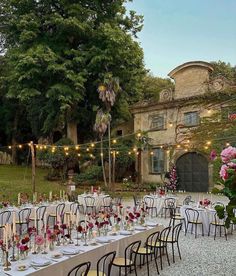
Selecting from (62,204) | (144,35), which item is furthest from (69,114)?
(62,204)

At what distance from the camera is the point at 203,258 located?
291 inches

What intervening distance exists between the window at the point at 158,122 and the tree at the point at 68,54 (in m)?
2.45

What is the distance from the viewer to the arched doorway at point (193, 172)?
2038cm

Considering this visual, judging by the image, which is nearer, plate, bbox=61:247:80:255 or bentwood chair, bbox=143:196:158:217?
plate, bbox=61:247:80:255

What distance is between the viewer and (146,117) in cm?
2331

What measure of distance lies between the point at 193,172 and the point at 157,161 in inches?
114

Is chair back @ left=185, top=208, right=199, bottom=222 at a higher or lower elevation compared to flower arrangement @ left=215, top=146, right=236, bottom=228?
lower

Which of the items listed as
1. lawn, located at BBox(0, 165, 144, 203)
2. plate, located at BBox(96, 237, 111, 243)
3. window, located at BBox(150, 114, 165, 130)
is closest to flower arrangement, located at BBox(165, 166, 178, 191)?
lawn, located at BBox(0, 165, 144, 203)

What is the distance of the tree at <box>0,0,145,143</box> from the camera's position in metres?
19.3

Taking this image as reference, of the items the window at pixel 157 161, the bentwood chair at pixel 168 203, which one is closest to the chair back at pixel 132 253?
the bentwood chair at pixel 168 203

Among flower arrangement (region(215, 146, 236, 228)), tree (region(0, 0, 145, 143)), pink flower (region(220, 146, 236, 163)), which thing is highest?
tree (region(0, 0, 145, 143))

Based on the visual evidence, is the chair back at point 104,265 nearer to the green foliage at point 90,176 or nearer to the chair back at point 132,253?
the chair back at point 132,253

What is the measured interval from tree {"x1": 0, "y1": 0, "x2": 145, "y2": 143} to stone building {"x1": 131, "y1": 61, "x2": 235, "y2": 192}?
8.63 feet

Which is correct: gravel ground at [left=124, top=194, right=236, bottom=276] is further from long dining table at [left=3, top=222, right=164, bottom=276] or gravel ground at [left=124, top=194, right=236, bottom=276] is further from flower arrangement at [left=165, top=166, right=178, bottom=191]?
flower arrangement at [left=165, top=166, right=178, bottom=191]
